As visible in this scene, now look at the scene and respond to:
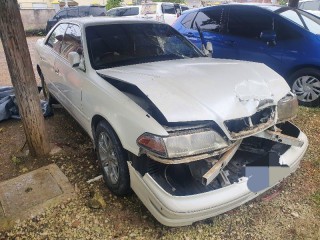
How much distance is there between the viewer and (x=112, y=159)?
8.82 feet

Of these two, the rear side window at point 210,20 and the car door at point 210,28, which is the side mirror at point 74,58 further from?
the rear side window at point 210,20

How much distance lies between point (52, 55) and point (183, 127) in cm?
279

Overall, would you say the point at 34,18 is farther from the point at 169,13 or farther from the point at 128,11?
the point at 169,13

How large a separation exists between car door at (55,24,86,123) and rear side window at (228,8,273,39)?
10.2 feet

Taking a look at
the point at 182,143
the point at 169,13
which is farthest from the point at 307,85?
the point at 169,13

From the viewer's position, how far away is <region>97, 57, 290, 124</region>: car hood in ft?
7.22

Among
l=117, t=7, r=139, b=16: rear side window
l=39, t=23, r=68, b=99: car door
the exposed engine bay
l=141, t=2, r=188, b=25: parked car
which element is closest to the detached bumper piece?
the exposed engine bay

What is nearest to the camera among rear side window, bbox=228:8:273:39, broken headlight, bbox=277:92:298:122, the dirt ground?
the dirt ground

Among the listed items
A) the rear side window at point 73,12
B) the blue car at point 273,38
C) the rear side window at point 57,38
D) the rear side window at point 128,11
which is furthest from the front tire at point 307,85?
the rear side window at point 73,12

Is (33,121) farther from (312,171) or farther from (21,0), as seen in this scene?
(21,0)

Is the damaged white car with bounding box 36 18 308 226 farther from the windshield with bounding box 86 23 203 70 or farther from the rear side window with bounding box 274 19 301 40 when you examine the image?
the rear side window with bounding box 274 19 301 40

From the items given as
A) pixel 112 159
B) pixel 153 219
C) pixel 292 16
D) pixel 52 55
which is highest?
pixel 292 16

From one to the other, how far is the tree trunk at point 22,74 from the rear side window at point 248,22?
384 centimetres

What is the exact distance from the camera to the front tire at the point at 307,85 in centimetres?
466
